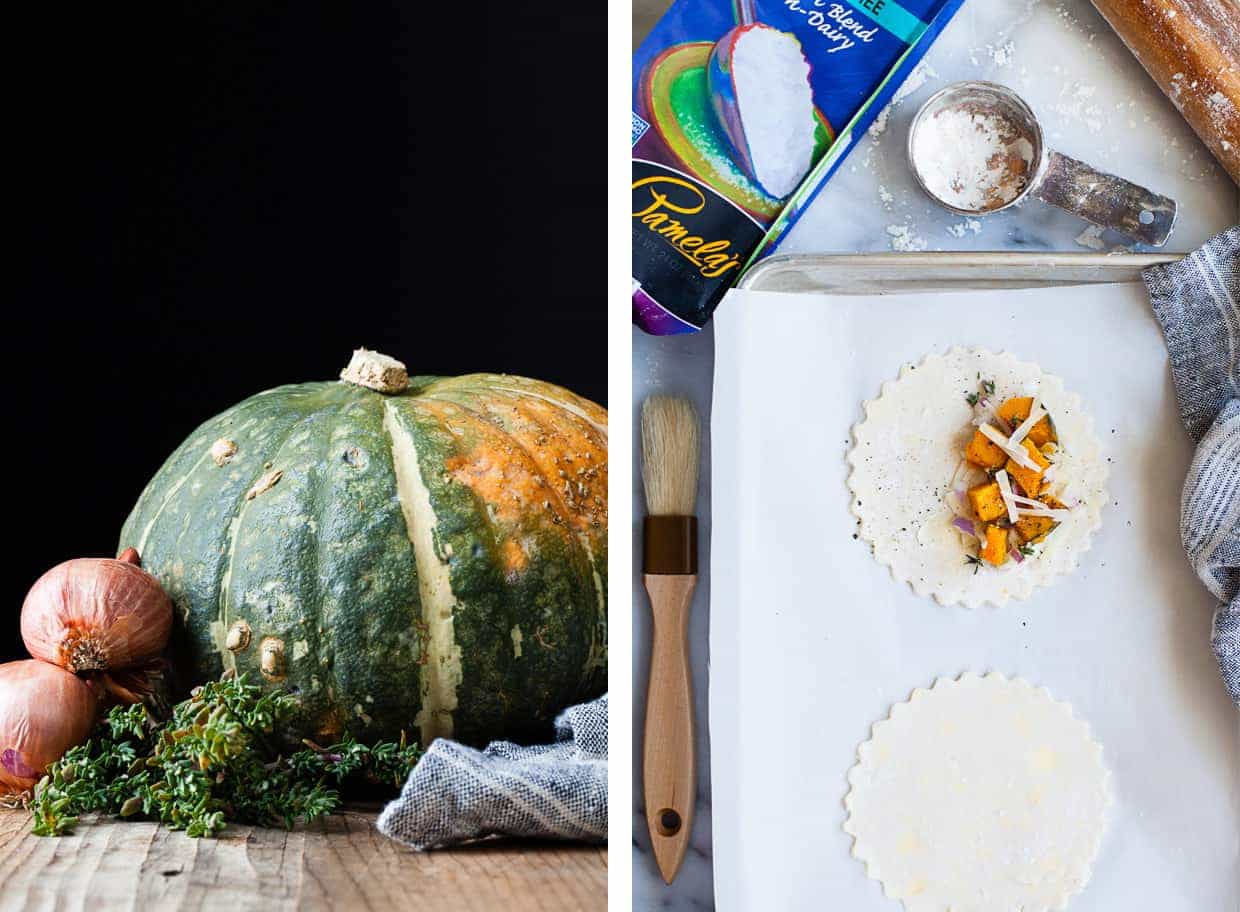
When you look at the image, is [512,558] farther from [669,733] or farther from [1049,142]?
[1049,142]

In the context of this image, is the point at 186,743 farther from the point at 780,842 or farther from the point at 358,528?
the point at 780,842

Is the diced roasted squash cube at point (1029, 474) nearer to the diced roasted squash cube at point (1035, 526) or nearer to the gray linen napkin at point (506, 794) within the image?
the diced roasted squash cube at point (1035, 526)

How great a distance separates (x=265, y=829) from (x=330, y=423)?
23 cm

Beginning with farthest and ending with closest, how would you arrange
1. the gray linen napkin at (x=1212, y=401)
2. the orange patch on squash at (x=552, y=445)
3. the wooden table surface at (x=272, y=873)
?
the gray linen napkin at (x=1212, y=401)
the orange patch on squash at (x=552, y=445)
the wooden table surface at (x=272, y=873)

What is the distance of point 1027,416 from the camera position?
86 cm

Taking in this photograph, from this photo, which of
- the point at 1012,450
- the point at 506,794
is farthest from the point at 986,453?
the point at 506,794

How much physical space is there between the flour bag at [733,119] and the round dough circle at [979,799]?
15.8 inches

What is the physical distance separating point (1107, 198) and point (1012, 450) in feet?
0.78

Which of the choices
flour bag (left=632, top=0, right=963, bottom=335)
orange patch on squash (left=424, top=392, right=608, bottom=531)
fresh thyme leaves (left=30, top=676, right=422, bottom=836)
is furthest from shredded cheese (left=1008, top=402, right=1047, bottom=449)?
fresh thyme leaves (left=30, top=676, right=422, bottom=836)

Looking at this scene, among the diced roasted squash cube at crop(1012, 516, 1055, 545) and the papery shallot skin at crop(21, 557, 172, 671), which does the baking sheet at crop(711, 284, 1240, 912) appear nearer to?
the diced roasted squash cube at crop(1012, 516, 1055, 545)

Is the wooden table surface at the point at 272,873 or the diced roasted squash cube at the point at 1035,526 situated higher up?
the diced roasted squash cube at the point at 1035,526

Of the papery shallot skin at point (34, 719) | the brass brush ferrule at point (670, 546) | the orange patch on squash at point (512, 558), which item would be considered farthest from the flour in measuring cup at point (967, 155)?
the papery shallot skin at point (34, 719)

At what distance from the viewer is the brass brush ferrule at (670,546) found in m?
0.87

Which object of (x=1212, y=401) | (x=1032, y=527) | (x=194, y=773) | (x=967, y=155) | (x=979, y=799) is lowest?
(x=979, y=799)
